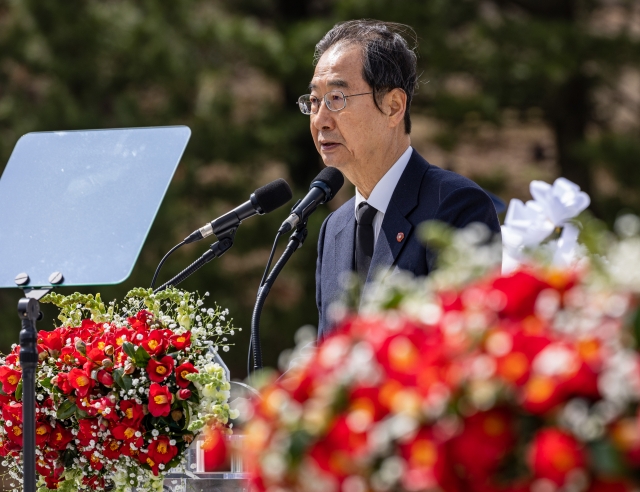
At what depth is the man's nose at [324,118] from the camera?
236 cm

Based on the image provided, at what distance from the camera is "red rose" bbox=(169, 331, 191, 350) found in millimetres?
1795

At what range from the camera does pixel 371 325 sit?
2.89ft

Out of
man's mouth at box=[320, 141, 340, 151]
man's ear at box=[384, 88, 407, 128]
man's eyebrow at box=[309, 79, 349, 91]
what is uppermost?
man's eyebrow at box=[309, 79, 349, 91]

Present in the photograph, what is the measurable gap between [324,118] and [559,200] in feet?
3.20

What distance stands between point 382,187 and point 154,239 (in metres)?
5.64

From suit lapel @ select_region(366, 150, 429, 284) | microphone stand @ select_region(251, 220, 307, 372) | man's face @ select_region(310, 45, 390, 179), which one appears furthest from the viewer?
man's face @ select_region(310, 45, 390, 179)

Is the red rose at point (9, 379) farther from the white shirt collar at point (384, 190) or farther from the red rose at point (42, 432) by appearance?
the white shirt collar at point (384, 190)

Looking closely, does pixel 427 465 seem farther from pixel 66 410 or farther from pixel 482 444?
pixel 66 410

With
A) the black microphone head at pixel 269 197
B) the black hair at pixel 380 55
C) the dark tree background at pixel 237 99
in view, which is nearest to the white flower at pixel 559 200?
the black hair at pixel 380 55

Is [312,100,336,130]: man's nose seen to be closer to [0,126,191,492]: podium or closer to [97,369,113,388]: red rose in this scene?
[0,126,191,492]: podium

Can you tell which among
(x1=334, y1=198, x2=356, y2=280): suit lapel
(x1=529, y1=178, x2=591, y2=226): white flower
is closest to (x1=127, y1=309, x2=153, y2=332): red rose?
(x1=334, y1=198, x2=356, y2=280): suit lapel

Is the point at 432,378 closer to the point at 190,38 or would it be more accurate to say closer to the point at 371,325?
the point at 371,325

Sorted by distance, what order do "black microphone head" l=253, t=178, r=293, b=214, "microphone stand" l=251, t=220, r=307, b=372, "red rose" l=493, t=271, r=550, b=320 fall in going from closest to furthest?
"red rose" l=493, t=271, r=550, b=320
"microphone stand" l=251, t=220, r=307, b=372
"black microphone head" l=253, t=178, r=293, b=214

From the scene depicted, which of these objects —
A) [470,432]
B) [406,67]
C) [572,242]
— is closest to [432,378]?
[470,432]
